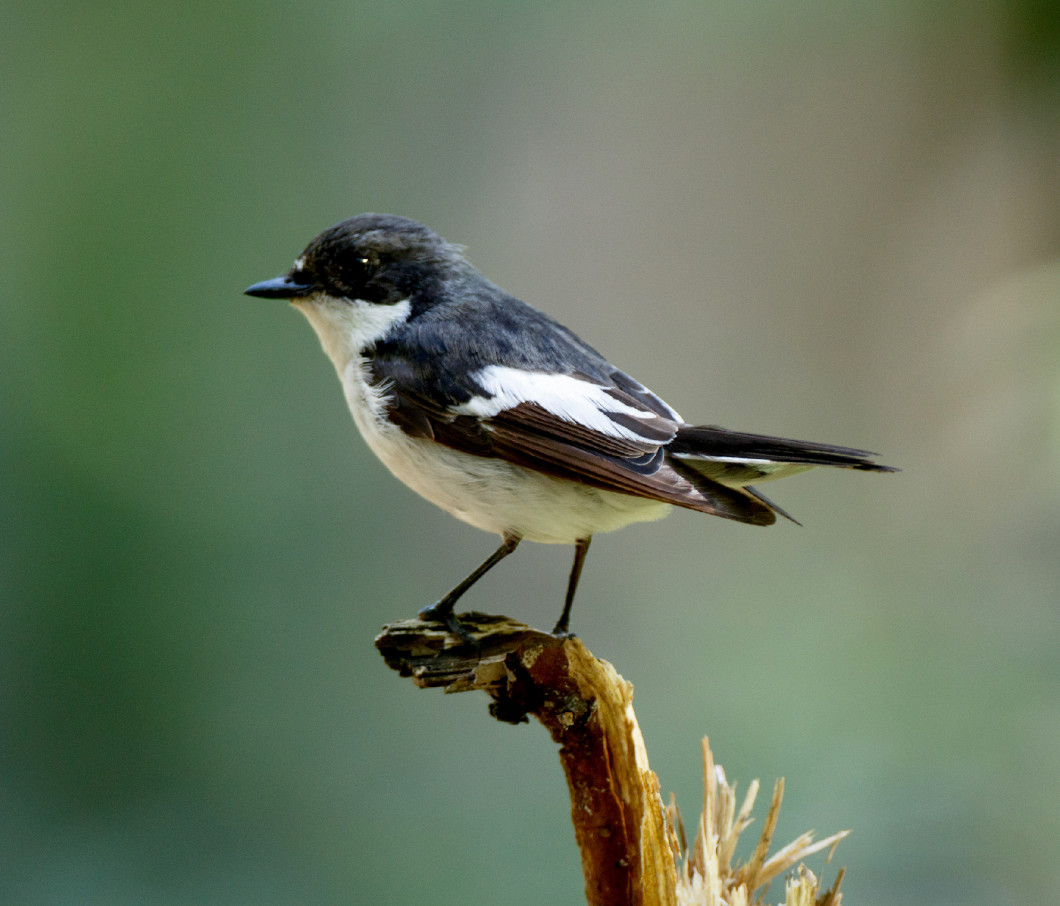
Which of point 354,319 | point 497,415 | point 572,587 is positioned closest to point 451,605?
point 572,587

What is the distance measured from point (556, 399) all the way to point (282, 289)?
0.68 meters

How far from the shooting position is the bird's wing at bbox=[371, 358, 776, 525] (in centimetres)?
170

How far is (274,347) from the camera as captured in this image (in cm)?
308

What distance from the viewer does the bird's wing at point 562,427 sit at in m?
1.70

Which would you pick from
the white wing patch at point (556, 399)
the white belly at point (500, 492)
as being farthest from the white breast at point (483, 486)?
the white wing patch at point (556, 399)

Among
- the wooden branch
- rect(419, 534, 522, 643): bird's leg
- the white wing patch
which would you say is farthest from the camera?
rect(419, 534, 522, 643): bird's leg

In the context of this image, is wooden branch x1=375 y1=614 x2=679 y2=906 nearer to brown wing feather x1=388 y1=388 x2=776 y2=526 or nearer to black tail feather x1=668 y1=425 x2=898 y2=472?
brown wing feather x1=388 y1=388 x2=776 y2=526

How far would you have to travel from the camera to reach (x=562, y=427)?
1.78 m

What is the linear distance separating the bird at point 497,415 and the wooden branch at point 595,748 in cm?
16

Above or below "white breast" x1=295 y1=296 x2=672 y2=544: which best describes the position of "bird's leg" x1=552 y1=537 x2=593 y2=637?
below

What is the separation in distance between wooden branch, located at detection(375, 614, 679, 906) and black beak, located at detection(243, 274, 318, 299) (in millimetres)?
861

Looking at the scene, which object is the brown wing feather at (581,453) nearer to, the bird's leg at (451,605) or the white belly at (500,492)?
the white belly at (500,492)

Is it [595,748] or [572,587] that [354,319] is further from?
[595,748]

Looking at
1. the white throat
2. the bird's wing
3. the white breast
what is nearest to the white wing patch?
the bird's wing
